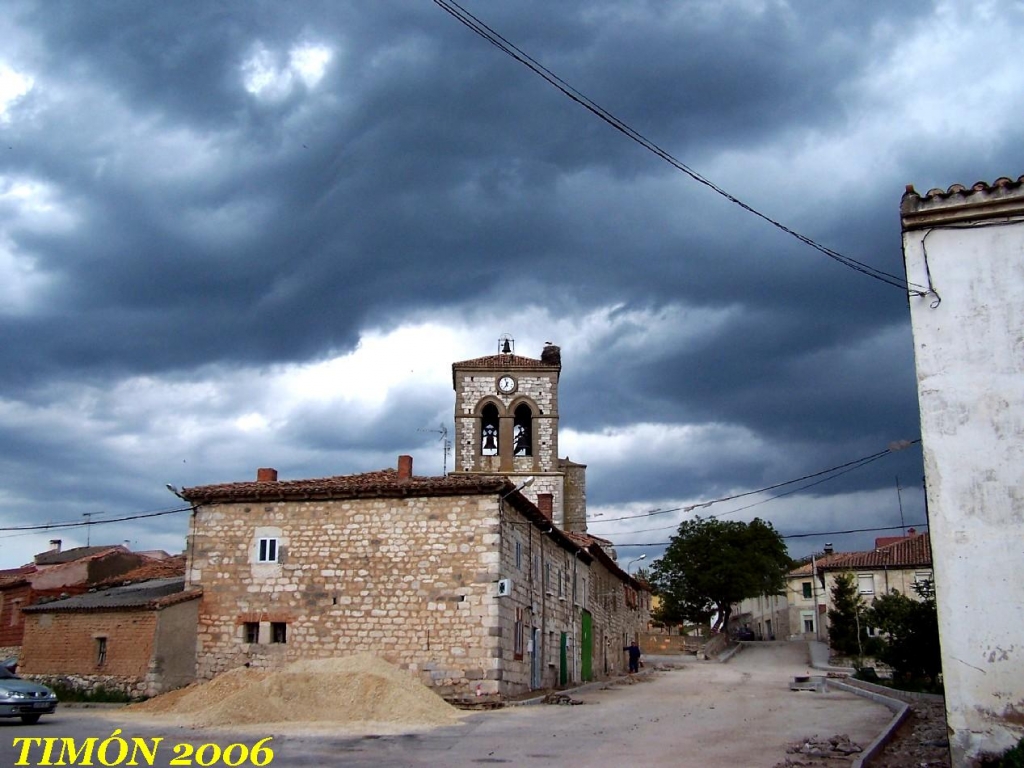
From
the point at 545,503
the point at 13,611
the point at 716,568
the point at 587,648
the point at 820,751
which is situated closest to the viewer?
the point at 820,751

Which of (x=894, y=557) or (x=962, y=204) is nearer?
(x=962, y=204)

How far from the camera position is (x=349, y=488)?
74.9 ft

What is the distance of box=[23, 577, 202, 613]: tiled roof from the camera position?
2252cm

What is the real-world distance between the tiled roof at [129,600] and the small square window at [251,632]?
154 cm

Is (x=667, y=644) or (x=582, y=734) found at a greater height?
(x=582, y=734)

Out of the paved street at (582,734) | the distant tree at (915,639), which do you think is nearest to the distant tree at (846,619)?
the distant tree at (915,639)

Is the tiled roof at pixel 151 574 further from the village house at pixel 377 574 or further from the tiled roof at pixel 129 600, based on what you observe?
the village house at pixel 377 574

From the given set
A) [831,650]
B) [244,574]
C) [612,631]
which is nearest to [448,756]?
[244,574]

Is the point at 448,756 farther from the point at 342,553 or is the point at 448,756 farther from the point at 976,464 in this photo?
the point at 342,553

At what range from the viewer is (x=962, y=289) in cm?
1129

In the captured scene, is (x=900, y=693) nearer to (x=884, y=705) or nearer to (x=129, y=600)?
(x=884, y=705)

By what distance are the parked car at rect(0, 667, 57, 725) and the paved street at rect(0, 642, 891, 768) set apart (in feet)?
1.03

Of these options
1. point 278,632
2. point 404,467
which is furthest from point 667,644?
point 278,632

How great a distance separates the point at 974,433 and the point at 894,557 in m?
47.9
